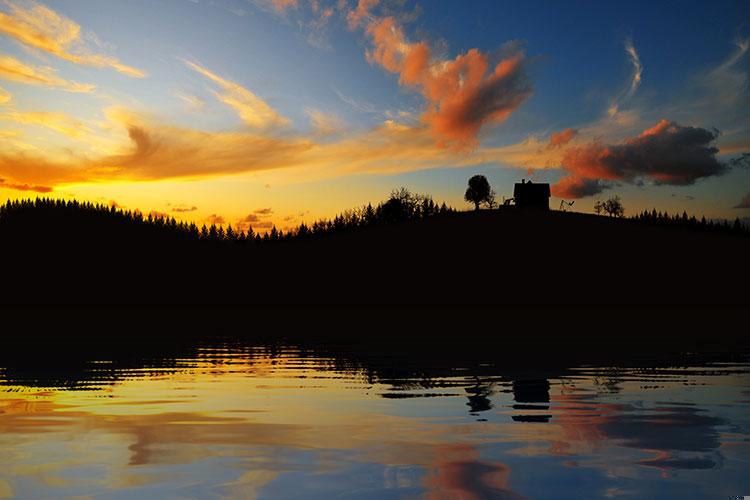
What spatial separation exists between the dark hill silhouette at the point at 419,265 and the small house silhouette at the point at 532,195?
7513 millimetres

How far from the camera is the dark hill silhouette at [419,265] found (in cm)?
10794

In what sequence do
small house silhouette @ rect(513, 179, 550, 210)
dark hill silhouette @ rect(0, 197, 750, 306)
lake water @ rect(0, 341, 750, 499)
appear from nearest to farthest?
lake water @ rect(0, 341, 750, 499) < dark hill silhouette @ rect(0, 197, 750, 306) < small house silhouette @ rect(513, 179, 550, 210)

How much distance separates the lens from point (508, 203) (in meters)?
148

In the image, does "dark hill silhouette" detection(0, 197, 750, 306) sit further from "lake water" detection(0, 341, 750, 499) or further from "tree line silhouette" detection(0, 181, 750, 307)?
"lake water" detection(0, 341, 750, 499)

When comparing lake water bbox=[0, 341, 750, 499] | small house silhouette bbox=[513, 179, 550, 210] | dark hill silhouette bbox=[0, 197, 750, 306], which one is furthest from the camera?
small house silhouette bbox=[513, 179, 550, 210]

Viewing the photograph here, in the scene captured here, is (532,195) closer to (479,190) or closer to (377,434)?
(479,190)

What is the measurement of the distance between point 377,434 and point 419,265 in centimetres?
10231

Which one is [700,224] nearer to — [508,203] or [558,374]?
[508,203]

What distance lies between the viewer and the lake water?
11.0 m

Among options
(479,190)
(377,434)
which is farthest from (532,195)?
(377,434)

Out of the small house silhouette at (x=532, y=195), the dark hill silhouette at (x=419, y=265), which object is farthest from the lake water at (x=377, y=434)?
the small house silhouette at (x=532, y=195)

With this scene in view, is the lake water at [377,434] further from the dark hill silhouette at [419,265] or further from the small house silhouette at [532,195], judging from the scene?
the small house silhouette at [532,195]

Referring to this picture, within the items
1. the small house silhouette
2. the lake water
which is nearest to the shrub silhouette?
the small house silhouette

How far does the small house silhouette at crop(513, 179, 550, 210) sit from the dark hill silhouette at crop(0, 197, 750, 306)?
751 cm
